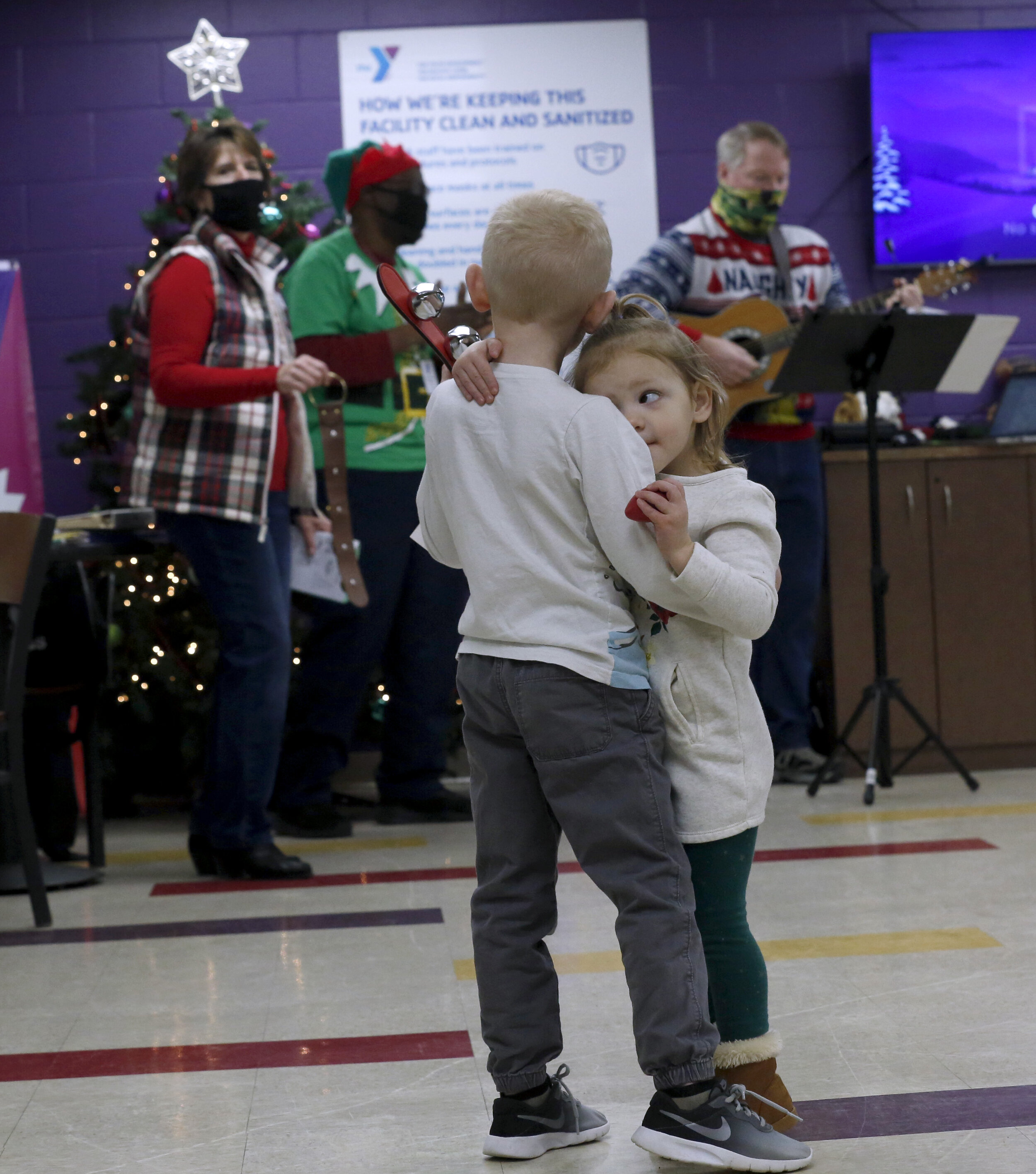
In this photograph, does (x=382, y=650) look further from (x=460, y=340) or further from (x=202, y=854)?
(x=460, y=340)

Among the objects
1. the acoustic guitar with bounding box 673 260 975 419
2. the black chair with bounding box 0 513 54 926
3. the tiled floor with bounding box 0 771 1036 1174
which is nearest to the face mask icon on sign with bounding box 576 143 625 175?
the acoustic guitar with bounding box 673 260 975 419

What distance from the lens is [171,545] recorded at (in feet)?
12.8

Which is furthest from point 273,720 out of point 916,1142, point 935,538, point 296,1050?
point 935,538

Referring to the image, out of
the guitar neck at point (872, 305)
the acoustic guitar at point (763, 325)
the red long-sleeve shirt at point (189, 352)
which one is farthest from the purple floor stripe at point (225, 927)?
the guitar neck at point (872, 305)

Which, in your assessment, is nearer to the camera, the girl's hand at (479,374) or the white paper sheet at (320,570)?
the girl's hand at (479,374)

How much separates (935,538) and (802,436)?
521mm

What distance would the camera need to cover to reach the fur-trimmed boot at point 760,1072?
1.45 m

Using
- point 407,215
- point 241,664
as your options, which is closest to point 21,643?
point 241,664

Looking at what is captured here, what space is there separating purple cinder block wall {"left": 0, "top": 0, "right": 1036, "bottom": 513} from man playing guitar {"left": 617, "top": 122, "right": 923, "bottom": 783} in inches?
31.2

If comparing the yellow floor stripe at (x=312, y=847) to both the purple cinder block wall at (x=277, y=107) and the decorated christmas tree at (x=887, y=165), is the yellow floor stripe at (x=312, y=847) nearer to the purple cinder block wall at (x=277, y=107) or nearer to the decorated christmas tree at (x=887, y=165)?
the purple cinder block wall at (x=277, y=107)

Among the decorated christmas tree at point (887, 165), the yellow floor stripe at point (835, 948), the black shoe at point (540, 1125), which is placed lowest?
the yellow floor stripe at point (835, 948)

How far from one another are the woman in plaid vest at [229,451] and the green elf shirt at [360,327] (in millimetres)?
359

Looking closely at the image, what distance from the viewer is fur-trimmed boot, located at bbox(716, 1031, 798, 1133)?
1449 mm

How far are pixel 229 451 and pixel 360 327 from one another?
2.23 feet
